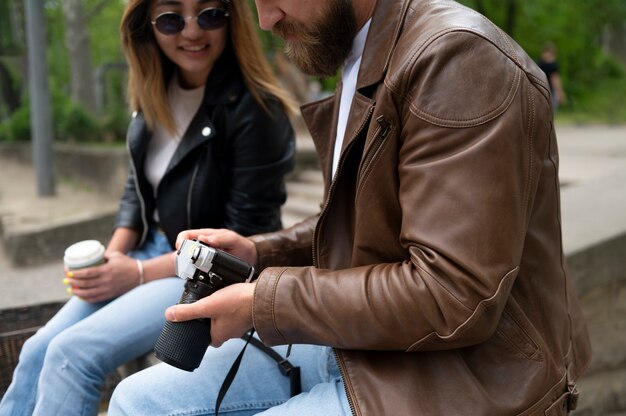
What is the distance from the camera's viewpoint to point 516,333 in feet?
4.73

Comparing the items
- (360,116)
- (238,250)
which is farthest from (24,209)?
(360,116)

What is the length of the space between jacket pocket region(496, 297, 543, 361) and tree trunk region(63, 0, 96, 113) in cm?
1162

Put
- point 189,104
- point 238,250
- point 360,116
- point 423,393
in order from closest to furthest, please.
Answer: point 423,393
point 360,116
point 238,250
point 189,104

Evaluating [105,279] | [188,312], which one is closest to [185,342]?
[188,312]

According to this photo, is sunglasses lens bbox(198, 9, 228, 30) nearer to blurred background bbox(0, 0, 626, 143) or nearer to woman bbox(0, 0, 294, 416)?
woman bbox(0, 0, 294, 416)

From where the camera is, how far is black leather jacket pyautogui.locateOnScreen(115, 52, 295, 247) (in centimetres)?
252

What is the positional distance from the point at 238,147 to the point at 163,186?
1.08 feet

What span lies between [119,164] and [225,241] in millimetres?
6495

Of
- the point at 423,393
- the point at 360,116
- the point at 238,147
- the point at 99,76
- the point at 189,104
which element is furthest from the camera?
the point at 99,76

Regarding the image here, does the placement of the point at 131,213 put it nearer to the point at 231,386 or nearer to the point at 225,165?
the point at 225,165

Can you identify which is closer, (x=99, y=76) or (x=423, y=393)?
(x=423, y=393)

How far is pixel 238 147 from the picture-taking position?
2529 mm

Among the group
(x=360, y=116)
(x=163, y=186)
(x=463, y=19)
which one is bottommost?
(x=163, y=186)

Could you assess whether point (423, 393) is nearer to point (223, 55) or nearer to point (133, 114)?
point (223, 55)
